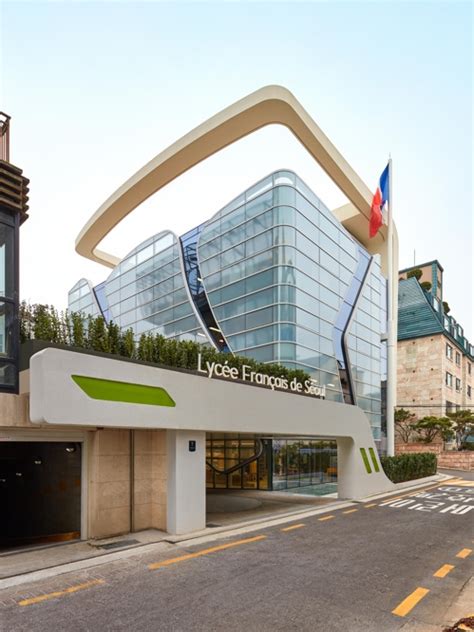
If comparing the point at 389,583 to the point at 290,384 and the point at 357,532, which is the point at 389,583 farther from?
the point at 290,384

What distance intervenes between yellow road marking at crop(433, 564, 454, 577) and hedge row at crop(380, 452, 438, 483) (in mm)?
15264

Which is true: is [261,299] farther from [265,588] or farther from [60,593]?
[60,593]

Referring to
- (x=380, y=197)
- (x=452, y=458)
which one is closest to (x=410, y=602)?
(x=380, y=197)

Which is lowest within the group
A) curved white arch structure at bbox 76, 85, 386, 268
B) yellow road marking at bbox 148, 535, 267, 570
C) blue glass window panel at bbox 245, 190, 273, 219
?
yellow road marking at bbox 148, 535, 267, 570

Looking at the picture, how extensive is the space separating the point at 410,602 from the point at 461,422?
46826 millimetres

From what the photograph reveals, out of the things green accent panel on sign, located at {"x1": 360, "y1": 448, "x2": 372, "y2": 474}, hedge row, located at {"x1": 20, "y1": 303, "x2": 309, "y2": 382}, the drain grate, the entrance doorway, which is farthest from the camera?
the entrance doorway

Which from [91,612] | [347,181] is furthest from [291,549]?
[347,181]

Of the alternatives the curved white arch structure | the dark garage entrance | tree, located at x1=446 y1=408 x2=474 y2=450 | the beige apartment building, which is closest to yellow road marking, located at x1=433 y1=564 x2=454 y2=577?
the dark garage entrance

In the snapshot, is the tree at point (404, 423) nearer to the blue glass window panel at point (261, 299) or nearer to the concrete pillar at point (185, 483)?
the blue glass window panel at point (261, 299)

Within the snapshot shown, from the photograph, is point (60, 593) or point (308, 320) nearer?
point (60, 593)

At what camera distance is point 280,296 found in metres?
27.1

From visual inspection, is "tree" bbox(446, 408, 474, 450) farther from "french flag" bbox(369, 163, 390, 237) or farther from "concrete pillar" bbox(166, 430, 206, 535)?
"concrete pillar" bbox(166, 430, 206, 535)

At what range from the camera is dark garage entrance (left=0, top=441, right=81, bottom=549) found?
1212 centimetres

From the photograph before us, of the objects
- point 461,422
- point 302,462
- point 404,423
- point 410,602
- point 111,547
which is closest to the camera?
point 410,602
